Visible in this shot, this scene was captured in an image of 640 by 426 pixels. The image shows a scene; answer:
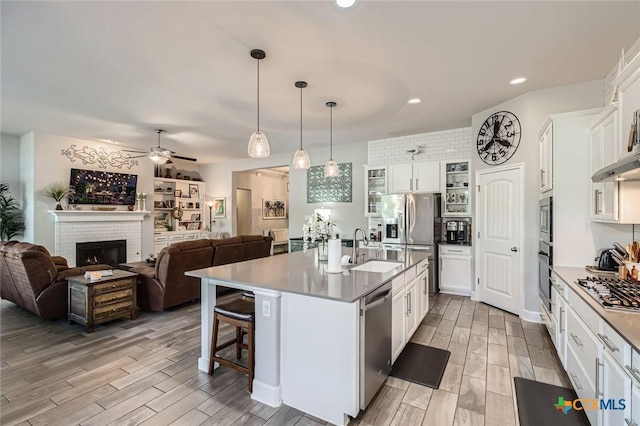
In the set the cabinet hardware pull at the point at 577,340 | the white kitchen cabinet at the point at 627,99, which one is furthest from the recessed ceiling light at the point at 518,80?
the cabinet hardware pull at the point at 577,340

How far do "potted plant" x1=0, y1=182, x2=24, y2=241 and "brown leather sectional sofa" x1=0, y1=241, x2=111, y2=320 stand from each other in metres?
2.27

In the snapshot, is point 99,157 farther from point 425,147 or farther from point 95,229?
point 425,147

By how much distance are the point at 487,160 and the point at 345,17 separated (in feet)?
11.2

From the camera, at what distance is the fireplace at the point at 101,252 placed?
20.8ft

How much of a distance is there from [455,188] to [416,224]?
3.51 ft

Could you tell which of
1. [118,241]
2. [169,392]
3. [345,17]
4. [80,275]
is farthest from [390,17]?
[118,241]

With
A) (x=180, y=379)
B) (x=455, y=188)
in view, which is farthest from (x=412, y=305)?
(x=455, y=188)

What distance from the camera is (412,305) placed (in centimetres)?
321

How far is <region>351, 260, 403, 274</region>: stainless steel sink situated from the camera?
9.55 feet

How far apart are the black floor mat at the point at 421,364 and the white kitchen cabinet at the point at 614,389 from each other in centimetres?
113

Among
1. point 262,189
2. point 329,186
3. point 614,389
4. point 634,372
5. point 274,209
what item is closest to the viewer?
point 634,372

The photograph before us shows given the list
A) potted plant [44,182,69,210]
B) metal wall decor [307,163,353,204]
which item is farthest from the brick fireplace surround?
metal wall decor [307,163,353,204]

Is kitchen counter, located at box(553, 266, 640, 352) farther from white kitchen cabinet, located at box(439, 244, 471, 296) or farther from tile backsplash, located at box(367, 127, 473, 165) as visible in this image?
tile backsplash, located at box(367, 127, 473, 165)

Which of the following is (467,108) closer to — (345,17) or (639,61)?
(639,61)
